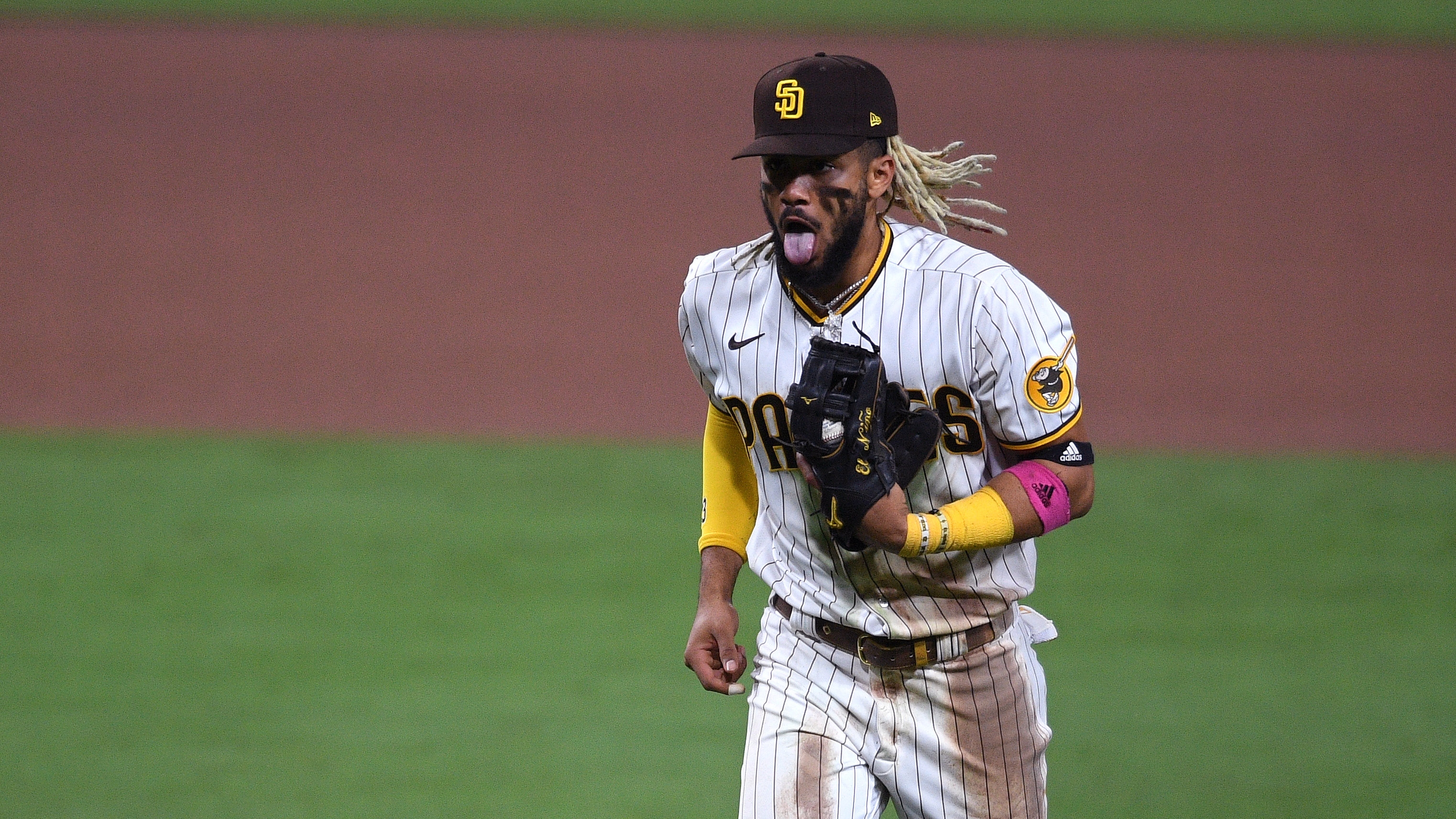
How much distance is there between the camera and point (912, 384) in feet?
10.6

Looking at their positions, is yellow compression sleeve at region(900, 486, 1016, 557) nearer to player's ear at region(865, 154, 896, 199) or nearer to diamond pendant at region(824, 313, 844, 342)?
diamond pendant at region(824, 313, 844, 342)

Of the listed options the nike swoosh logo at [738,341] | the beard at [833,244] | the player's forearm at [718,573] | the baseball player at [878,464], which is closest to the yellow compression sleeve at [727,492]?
the player's forearm at [718,573]


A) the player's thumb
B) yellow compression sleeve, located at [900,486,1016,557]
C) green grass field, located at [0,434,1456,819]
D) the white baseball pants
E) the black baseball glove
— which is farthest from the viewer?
green grass field, located at [0,434,1456,819]

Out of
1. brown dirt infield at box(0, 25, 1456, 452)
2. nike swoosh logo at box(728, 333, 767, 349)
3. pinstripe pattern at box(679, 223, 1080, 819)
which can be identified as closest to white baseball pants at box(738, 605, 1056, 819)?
pinstripe pattern at box(679, 223, 1080, 819)

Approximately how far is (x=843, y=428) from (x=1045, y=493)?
47 cm

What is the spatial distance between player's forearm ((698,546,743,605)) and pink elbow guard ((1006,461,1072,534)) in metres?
0.80

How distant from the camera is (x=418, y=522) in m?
8.23

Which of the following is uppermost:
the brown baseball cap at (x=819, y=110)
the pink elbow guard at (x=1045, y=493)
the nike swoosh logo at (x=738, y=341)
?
the brown baseball cap at (x=819, y=110)

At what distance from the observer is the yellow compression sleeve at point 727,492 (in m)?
3.74

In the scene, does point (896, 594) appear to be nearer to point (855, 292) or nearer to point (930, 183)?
point (855, 292)

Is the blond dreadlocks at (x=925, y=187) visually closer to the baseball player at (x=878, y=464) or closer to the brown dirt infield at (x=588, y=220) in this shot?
the baseball player at (x=878, y=464)

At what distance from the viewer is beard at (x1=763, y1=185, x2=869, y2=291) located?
3.19 m

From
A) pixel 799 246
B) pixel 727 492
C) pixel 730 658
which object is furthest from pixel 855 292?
pixel 730 658

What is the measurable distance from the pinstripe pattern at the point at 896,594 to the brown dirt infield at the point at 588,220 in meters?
6.74
